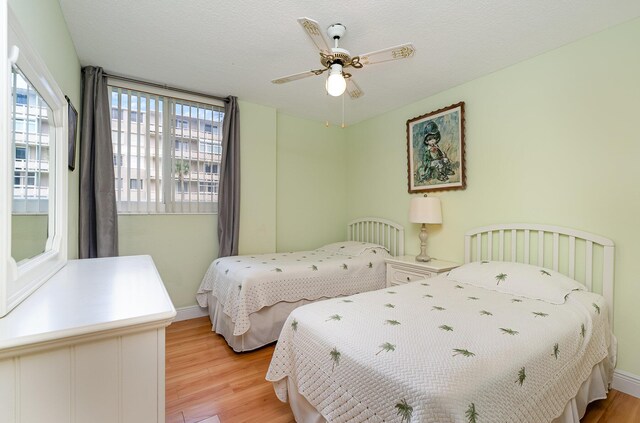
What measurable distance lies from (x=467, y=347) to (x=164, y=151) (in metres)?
3.09

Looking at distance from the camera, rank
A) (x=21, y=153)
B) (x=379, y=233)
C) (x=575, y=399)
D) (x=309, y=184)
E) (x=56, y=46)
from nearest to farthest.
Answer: (x=21, y=153), (x=575, y=399), (x=56, y=46), (x=379, y=233), (x=309, y=184)

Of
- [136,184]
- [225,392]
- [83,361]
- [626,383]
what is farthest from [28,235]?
[626,383]

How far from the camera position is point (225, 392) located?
6.12 ft

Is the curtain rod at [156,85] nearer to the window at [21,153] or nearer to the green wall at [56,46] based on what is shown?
the green wall at [56,46]

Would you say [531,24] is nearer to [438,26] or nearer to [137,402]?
[438,26]

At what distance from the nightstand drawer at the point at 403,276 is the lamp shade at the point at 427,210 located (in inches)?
20.6

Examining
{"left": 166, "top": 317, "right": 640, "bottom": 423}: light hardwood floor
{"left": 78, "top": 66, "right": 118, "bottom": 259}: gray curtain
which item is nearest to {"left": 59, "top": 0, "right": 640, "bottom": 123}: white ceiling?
{"left": 78, "top": 66, "right": 118, "bottom": 259}: gray curtain

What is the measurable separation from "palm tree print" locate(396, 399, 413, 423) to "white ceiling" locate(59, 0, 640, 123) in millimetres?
2034

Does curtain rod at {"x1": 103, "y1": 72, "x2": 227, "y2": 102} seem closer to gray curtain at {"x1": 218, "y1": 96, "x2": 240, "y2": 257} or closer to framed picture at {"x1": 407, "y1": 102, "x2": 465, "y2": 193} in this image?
gray curtain at {"x1": 218, "y1": 96, "x2": 240, "y2": 257}

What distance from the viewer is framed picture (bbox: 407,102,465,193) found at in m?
2.78

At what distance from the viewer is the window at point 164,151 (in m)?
2.78

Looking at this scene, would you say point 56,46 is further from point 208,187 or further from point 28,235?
point 208,187

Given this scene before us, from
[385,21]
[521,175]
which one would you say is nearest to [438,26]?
[385,21]

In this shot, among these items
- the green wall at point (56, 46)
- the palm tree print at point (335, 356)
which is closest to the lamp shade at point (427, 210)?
the palm tree print at point (335, 356)
